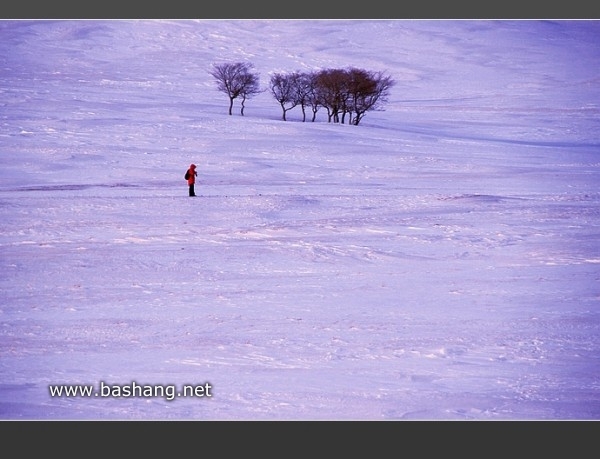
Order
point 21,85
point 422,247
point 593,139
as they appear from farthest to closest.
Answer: point 21,85 → point 593,139 → point 422,247

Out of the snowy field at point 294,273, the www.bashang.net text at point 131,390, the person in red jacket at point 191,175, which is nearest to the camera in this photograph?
the www.bashang.net text at point 131,390

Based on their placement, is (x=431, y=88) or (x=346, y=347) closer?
(x=346, y=347)

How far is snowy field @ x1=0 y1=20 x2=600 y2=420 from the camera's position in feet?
29.5

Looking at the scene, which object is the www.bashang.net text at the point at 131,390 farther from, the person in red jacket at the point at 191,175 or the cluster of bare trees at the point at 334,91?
the cluster of bare trees at the point at 334,91

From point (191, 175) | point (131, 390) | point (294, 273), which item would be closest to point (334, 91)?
point (191, 175)

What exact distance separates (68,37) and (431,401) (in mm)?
98801

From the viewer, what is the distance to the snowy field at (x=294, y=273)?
8.98 m

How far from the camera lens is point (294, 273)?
45.9 ft

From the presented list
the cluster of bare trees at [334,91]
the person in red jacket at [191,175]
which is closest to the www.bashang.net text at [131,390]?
the person in red jacket at [191,175]

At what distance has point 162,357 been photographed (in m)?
9.83

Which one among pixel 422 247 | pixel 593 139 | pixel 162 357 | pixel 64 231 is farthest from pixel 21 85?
pixel 162 357

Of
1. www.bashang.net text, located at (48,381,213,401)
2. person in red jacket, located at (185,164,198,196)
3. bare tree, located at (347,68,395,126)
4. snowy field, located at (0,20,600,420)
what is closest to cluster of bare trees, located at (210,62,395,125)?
bare tree, located at (347,68,395,126)

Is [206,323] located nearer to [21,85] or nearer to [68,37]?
[21,85]

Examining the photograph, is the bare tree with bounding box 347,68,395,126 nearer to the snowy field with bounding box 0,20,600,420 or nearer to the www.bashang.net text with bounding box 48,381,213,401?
the snowy field with bounding box 0,20,600,420
